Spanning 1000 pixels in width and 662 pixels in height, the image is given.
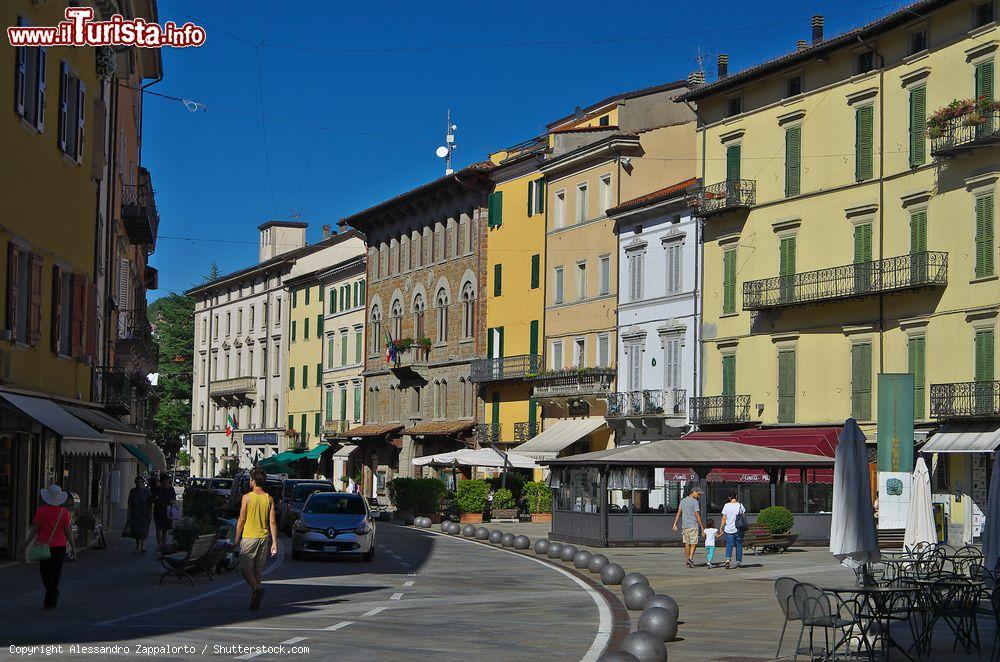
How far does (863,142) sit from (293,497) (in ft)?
65.9

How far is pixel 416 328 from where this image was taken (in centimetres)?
7169

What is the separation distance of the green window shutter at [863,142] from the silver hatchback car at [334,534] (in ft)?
62.7

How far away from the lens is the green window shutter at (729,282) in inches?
1870

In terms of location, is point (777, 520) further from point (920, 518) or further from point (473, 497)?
point (473, 497)

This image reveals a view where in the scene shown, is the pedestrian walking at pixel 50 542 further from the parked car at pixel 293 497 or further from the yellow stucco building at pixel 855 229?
the yellow stucco building at pixel 855 229

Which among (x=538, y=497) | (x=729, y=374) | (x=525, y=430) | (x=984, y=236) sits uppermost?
(x=984, y=236)

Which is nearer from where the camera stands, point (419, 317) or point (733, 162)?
point (733, 162)

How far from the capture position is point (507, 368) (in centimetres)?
6147

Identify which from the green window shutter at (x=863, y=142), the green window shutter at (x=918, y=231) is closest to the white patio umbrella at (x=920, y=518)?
the green window shutter at (x=918, y=231)

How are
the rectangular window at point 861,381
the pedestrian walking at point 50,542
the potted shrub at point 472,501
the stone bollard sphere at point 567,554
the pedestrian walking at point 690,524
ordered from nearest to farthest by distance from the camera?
1. the pedestrian walking at point 50,542
2. the pedestrian walking at point 690,524
3. the stone bollard sphere at point 567,554
4. the rectangular window at point 861,381
5. the potted shrub at point 472,501

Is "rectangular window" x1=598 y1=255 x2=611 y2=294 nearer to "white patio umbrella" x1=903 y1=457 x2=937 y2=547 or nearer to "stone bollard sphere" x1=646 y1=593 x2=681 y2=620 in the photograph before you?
"white patio umbrella" x1=903 y1=457 x2=937 y2=547

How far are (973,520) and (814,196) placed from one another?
12.0m

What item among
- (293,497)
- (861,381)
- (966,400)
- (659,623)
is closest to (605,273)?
(861,381)

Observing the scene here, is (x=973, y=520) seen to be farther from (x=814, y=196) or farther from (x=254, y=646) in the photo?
(x=254, y=646)
